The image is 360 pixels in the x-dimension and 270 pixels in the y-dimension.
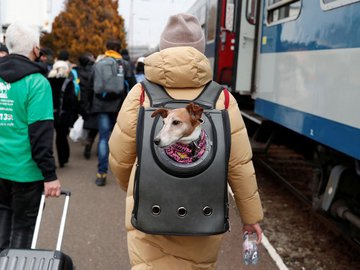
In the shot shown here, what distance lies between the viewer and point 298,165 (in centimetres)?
837

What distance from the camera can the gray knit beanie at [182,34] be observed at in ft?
7.80

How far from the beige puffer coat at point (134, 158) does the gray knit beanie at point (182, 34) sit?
0.17 metres

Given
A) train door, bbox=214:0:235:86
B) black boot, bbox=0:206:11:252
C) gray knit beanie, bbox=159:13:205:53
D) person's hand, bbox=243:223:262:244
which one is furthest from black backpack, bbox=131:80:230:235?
train door, bbox=214:0:235:86

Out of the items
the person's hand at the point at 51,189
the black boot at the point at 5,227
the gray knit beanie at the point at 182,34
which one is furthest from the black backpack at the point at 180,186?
the black boot at the point at 5,227

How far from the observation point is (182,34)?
238cm

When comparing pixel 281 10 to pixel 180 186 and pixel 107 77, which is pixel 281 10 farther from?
pixel 180 186

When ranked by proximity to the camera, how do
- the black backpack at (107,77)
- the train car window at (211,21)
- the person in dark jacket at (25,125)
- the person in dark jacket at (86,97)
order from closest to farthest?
the person in dark jacket at (25,125), the black backpack at (107,77), the person in dark jacket at (86,97), the train car window at (211,21)

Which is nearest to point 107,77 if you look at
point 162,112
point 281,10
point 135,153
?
point 281,10

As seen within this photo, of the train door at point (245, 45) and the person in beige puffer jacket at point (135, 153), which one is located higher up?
the train door at point (245, 45)

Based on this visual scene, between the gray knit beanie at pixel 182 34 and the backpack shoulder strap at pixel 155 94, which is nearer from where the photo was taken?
the backpack shoulder strap at pixel 155 94

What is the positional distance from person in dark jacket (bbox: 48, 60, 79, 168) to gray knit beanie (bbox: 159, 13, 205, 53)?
16.7ft

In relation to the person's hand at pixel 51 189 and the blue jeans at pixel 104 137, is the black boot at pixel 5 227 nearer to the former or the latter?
the person's hand at pixel 51 189

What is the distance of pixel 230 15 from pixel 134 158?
569cm

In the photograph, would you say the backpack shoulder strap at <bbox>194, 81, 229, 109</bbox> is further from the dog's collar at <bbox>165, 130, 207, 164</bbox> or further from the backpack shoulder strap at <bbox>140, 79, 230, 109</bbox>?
the dog's collar at <bbox>165, 130, 207, 164</bbox>
